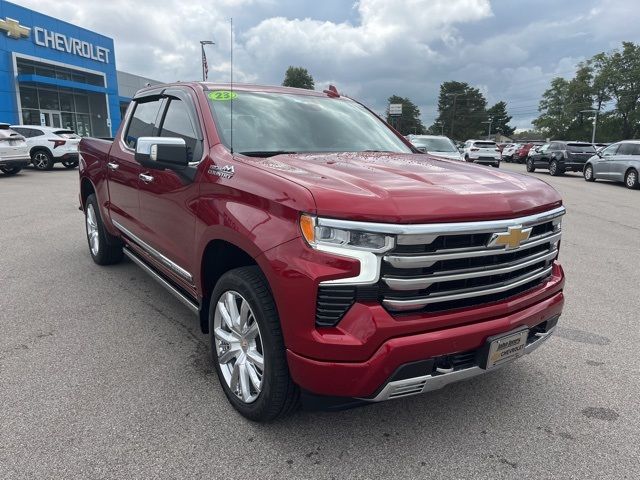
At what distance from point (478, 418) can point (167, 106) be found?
3.21 meters

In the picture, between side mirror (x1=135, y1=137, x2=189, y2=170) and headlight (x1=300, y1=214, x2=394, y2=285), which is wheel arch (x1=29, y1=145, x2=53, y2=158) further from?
headlight (x1=300, y1=214, x2=394, y2=285)

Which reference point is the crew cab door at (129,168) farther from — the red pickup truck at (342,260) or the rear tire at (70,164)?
the rear tire at (70,164)

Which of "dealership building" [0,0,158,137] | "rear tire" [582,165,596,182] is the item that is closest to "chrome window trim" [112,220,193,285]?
"rear tire" [582,165,596,182]

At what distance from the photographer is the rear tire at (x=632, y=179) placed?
16.9 m

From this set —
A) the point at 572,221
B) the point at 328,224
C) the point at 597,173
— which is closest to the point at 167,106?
the point at 328,224

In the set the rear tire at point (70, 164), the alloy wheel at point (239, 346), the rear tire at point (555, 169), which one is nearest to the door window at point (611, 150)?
the rear tire at point (555, 169)

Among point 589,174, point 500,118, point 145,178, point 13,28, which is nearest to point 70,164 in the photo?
point 13,28

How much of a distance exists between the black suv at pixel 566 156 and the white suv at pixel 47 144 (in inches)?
818

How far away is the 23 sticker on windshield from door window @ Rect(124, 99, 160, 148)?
86 cm

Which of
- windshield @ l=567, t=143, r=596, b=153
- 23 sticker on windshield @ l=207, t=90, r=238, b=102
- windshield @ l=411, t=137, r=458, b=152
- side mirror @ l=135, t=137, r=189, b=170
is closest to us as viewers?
side mirror @ l=135, t=137, r=189, b=170

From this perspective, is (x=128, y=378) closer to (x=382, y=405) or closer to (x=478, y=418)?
(x=382, y=405)

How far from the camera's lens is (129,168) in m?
4.20

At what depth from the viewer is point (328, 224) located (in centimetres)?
211

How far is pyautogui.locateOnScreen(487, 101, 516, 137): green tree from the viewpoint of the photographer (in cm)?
12569
